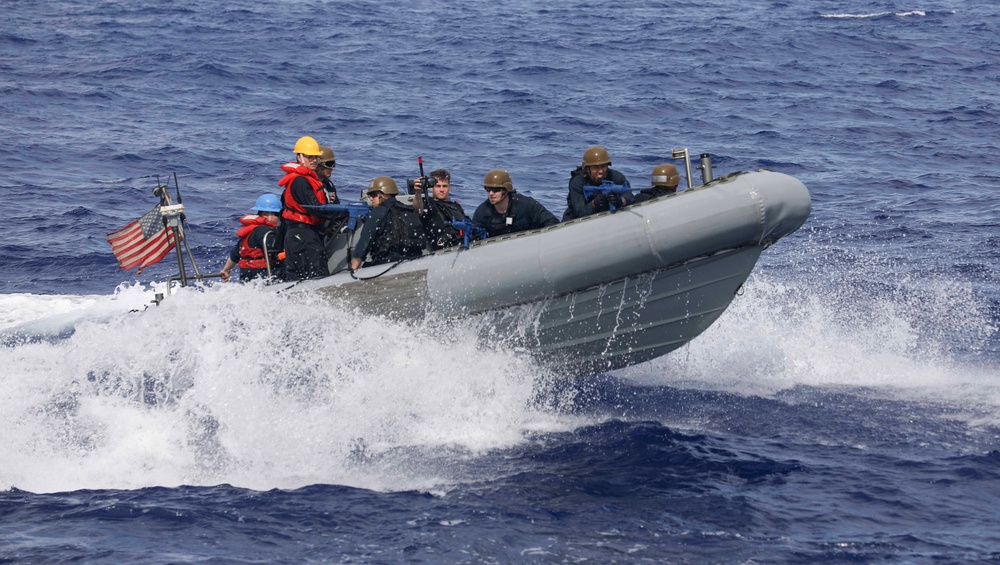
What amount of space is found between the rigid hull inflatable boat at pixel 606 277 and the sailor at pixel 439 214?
0.37m

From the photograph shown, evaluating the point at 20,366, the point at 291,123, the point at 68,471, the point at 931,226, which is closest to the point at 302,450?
the point at 68,471

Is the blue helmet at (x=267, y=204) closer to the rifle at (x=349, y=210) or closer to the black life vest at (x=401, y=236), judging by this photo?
the rifle at (x=349, y=210)

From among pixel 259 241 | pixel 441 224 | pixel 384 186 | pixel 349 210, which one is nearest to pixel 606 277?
pixel 441 224

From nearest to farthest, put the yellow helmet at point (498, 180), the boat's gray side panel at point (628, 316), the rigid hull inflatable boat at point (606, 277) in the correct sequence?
the rigid hull inflatable boat at point (606, 277) → the boat's gray side panel at point (628, 316) → the yellow helmet at point (498, 180)

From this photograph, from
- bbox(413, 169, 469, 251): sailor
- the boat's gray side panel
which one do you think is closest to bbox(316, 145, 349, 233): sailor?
bbox(413, 169, 469, 251): sailor

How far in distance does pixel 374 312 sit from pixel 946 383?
5274 mm

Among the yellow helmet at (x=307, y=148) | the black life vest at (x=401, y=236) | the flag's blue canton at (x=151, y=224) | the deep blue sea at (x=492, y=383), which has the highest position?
the yellow helmet at (x=307, y=148)

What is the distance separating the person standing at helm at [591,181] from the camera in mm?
9797

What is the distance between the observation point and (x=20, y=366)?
10.2 m

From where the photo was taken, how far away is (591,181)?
32.7 ft

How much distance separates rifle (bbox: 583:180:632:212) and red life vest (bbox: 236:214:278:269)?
10.8 feet

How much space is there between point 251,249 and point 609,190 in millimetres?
3745

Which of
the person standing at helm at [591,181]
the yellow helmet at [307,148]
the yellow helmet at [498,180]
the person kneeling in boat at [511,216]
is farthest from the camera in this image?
the yellow helmet at [307,148]

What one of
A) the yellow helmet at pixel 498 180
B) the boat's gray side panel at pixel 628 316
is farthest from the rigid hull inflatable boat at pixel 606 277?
the yellow helmet at pixel 498 180
